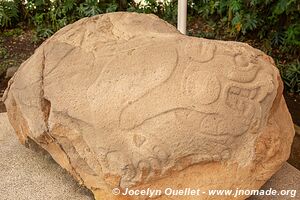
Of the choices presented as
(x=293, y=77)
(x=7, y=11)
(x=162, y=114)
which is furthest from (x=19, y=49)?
(x=162, y=114)

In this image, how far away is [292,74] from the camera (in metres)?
4.05

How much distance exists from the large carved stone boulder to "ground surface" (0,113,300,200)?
175 mm

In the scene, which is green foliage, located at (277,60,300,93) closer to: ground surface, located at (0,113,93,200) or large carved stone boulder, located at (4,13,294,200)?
large carved stone boulder, located at (4,13,294,200)

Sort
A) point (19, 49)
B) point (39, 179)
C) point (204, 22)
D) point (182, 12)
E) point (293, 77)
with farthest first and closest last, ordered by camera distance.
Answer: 1. point (204, 22)
2. point (19, 49)
3. point (293, 77)
4. point (182, 12)
5. point (39, 179)

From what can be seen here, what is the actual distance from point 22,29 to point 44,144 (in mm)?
Result: 3088

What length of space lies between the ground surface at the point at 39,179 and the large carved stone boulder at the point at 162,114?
0.57ft

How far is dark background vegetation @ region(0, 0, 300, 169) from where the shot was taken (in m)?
4.14

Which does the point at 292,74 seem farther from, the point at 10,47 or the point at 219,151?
the point at 10,47

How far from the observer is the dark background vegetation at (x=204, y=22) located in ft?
13.6

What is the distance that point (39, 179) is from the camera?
2.38 meters

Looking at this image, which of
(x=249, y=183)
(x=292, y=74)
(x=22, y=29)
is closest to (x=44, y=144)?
(x=249, y=183)

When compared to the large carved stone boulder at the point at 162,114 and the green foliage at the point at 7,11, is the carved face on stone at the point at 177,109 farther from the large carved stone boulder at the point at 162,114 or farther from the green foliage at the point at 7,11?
the green foliage at the point at 7,11

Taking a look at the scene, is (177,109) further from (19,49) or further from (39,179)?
(19,49)

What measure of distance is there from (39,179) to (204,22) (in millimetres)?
3155
